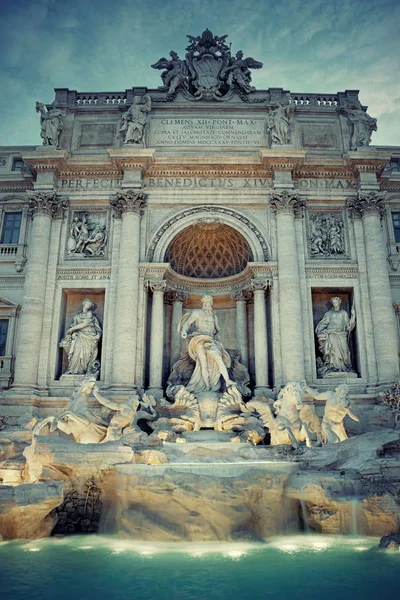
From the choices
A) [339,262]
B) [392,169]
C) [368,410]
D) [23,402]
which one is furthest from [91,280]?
[392,169]

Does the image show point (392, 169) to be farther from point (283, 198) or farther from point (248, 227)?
point (248, 227)

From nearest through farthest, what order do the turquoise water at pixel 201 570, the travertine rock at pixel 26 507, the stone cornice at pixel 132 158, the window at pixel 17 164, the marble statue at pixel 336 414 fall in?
the turquoise water at pixel 201 570, the travertine rock at pixel 26 507, the marble statue at pixel 336 414, the stone cornice at pixel 132 158, the window at pixel 17 164

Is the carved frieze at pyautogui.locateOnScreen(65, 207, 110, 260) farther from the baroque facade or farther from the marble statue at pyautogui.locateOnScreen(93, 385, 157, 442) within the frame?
A: the marble statue at pyautogui.locateOnScreen(93, 385, 157, 442)

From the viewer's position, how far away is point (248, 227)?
20.3m

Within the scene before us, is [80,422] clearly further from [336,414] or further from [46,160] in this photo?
[46,160]

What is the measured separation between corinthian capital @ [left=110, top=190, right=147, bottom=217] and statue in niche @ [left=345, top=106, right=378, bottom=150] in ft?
29.7

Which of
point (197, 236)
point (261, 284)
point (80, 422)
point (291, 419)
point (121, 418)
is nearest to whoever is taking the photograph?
point (80, 422)

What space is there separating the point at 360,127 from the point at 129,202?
10218 mm

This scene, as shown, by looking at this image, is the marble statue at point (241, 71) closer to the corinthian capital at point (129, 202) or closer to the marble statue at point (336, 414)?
the corinthian capital at point (129, 202)

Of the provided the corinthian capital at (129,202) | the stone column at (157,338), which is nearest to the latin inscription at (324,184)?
the corinthian capital at (129,202)

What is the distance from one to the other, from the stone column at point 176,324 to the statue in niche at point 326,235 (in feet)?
18.9

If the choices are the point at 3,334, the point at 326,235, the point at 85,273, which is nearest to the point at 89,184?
the point at 85,273

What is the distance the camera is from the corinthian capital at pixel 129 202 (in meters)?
20.0

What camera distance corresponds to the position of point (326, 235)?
20.5 meters
